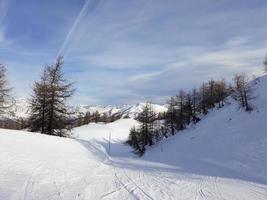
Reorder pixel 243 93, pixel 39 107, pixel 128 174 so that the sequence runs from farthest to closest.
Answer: pixel 243 93, pixel 39 107, pixel 128 174

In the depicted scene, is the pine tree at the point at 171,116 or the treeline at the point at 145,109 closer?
the treeline at the point at 145,109

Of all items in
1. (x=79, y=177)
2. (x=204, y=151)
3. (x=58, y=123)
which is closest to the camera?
(x=79, y=177)

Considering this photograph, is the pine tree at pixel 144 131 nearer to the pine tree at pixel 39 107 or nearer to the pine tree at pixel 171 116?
the pine tree at pixel 171 116

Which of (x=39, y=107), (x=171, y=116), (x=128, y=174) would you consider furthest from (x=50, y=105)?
(x=171, y=116)

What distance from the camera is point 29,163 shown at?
1683 centimetres

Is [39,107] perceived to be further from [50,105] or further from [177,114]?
[177,114]

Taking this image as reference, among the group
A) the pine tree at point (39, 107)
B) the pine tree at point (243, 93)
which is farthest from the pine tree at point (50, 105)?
the pine tree at point (243, 93)

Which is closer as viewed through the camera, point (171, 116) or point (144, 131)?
point (144, 131)

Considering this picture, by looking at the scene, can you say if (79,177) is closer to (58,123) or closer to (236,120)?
(58,123)

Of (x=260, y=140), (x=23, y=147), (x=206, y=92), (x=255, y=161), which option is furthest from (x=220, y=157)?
(x=206, y=92)

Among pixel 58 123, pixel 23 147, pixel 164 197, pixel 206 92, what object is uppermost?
pixel 206 92

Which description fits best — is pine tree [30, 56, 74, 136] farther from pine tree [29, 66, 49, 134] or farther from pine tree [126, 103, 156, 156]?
pine tree [126, 103, 156, 156]

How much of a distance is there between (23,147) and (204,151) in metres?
19.8

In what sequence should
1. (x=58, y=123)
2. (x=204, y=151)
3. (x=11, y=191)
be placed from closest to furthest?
1. (x=11, y=191)
2. (x=204, y=151)
3. (x=58, y=123)
